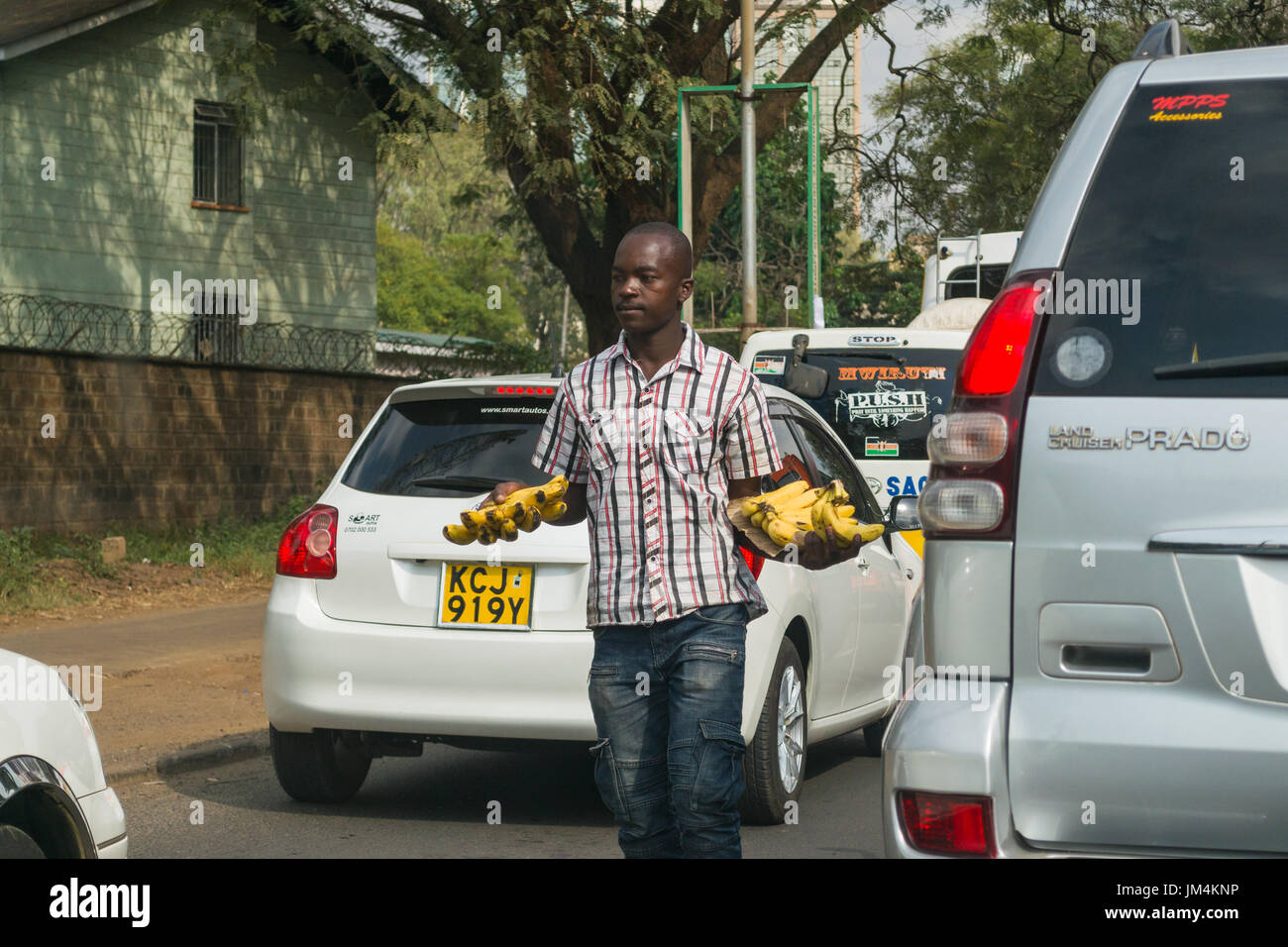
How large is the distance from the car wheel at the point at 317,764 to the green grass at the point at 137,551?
6995 millimetres

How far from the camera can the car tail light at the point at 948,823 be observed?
10.1 feet

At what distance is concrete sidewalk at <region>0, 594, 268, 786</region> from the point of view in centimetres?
829

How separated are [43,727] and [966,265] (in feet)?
48.6

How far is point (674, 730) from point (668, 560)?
41 cm

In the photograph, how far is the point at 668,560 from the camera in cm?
408

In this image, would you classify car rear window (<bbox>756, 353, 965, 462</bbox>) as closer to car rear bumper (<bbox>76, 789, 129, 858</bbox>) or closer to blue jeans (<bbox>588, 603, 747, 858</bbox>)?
blue jeans (<bbox>588, 603, 747, 858</bbox>)

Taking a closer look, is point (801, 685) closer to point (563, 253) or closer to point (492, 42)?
point (492, 42)

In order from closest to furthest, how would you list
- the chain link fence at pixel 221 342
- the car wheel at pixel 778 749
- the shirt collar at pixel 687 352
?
1. the shirt collar at pixel 687 352
2. the car wheel at pixel 778 749
3. the chain link fence at pixel 221 342

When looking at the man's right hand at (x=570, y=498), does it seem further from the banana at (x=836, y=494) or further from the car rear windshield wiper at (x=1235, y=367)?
the car rear windshield wiper at (x=1235, y=367)

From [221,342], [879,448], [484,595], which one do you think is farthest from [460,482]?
[221,342]

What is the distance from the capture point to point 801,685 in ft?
23.0

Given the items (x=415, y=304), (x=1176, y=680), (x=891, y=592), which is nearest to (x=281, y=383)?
(x=891, y=592)

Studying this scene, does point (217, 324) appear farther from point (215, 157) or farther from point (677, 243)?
point (677, 243)

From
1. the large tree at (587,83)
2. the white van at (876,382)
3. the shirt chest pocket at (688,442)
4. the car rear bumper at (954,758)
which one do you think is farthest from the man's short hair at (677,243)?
the large tree at (587,83)
